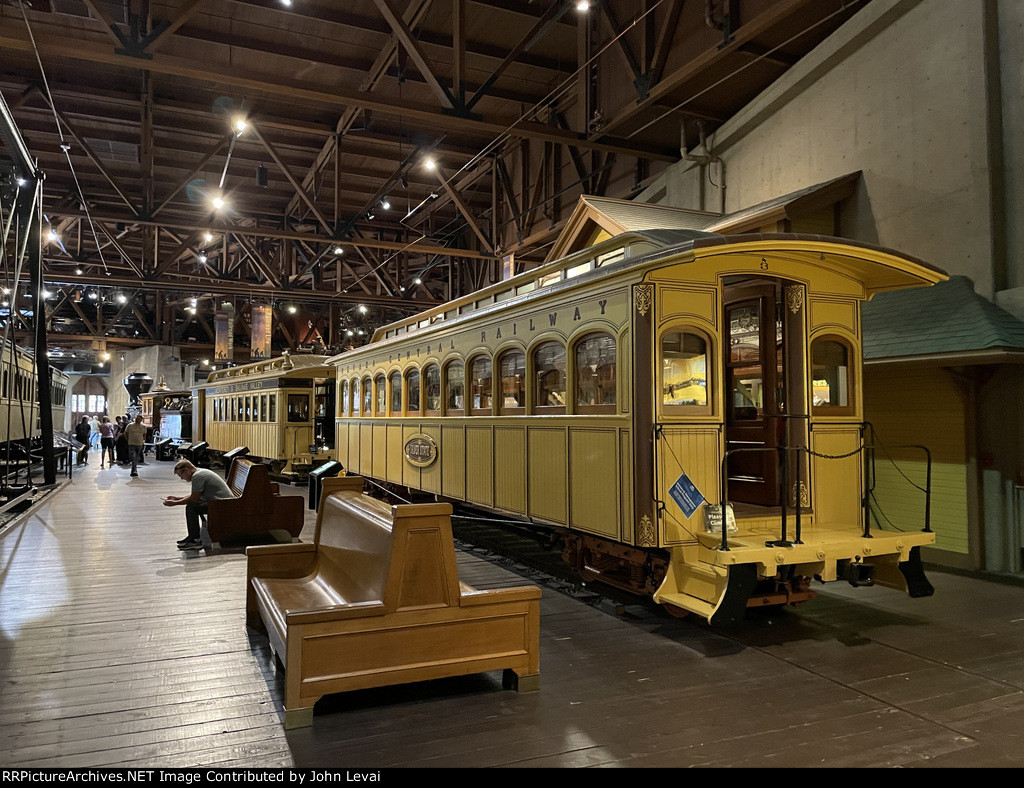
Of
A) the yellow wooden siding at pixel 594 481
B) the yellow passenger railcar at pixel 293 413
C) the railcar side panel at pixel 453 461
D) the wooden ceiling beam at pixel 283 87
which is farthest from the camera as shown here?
the yellow passenger railcar at pixel 293 413

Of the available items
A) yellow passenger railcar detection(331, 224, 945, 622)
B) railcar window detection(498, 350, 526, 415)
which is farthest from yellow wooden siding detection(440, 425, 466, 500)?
railcar window detection(498, 350, 526, 415)

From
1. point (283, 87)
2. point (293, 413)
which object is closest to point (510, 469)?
point (283, 87)

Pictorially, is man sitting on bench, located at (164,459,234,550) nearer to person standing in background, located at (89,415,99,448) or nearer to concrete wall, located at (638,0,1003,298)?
concrete wall, located at (638,0,1003,298)

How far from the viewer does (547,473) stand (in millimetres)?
6707

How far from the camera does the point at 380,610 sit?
381cm

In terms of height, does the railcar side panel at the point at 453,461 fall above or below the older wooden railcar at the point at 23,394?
below

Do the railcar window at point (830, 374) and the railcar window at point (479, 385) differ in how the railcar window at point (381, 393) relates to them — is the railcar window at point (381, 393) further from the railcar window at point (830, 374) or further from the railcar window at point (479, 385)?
the railcar window at point (830, 374)

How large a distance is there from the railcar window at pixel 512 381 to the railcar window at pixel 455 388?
1.04 metres

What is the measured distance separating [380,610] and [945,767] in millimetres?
2939

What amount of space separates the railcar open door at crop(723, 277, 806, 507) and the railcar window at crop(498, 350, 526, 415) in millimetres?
2162

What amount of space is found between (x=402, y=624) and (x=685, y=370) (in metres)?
3.09

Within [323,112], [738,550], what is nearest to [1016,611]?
[738,550]

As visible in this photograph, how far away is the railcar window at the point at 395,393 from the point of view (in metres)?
11.0

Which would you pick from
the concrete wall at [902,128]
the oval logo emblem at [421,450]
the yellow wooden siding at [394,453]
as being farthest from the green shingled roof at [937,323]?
the yellow wooden siding at [394,453]
